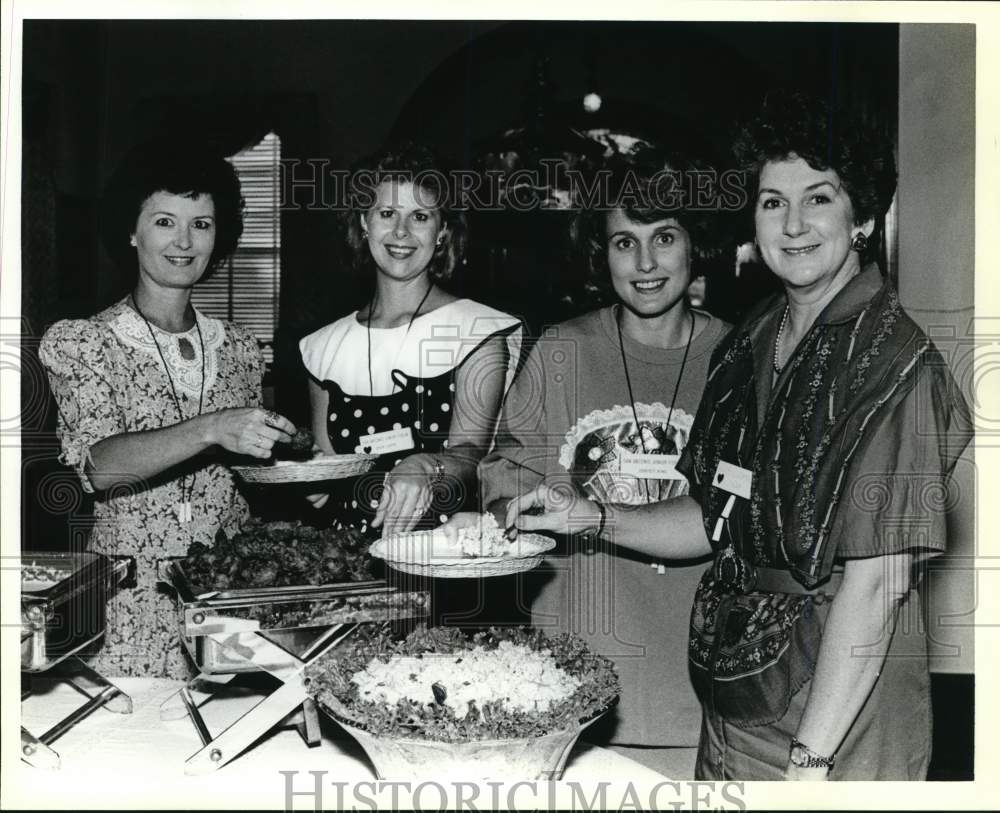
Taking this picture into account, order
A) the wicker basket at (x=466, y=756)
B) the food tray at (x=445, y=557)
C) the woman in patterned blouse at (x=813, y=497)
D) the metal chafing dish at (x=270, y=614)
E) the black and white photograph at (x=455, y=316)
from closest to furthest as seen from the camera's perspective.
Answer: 1. the wicker basket at (x=466, y=756)
2. the metal chafing dish at (x=270, y=614)
3. the woman in patterned blouse at (x=813, y=497)
4. the food tray at (x=445, y=557)
5. the black and white photograph at (x=455, y=316)

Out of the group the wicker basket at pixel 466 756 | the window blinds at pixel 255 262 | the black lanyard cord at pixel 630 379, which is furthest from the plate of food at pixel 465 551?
the window blinds at pixel 255 262

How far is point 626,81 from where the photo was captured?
3.05 metres

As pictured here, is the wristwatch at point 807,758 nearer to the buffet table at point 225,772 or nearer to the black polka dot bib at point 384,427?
the buffet table at point 225,772

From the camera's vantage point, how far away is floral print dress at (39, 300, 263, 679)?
2980mm

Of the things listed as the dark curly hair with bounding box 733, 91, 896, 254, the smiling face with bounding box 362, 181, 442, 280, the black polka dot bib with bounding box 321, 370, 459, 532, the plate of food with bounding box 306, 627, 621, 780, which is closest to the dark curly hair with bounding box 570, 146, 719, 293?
the dark curly hair with bounding box 733, 91, 896, 254

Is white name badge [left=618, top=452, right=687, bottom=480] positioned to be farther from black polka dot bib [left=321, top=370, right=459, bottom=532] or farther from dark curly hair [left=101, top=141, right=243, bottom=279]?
dark curly hair [left=101, top=141, right=243, bottom=279]

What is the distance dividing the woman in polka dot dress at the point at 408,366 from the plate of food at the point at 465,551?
10cm

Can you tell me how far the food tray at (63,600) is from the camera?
2.88m

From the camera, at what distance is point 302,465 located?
300cm

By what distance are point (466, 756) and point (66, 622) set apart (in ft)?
4.34

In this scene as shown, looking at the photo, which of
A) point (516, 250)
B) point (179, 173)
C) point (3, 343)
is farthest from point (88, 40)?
point (516, 250)

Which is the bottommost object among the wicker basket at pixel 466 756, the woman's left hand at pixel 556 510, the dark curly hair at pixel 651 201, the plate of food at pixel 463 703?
the wicker basket at pixel 466 756

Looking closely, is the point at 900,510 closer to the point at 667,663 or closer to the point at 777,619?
the point at 777,619

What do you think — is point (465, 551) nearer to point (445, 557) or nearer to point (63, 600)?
point (445, 557)
